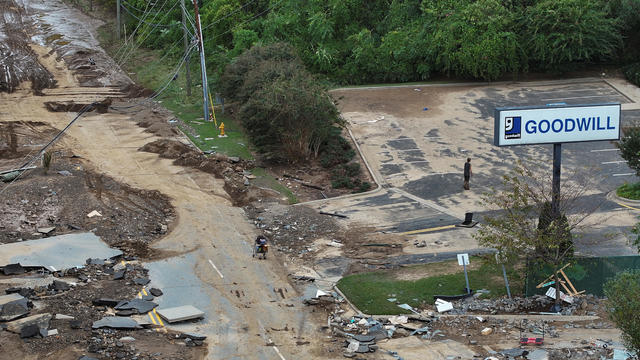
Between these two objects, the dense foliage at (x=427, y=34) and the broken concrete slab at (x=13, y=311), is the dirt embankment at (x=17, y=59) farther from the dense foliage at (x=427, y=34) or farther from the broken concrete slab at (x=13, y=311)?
the broken concrete slab at (x=13, y=311)

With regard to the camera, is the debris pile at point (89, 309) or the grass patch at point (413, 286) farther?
the grass patch at point (413, 286)

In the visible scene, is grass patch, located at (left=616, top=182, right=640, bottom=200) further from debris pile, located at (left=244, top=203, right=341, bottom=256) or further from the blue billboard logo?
debris pile, located at (left=244, top=203, right=341, bottom=256)

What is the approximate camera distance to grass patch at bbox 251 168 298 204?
113ft

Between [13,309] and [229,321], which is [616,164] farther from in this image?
[13,309]

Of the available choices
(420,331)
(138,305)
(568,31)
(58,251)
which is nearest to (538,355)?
(420,331)

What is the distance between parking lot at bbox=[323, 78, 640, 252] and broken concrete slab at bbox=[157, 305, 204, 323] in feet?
33.6

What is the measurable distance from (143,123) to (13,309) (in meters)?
24.1

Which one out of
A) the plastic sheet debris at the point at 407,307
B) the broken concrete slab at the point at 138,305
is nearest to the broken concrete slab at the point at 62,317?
the broken concrete slab at the point at 138,305

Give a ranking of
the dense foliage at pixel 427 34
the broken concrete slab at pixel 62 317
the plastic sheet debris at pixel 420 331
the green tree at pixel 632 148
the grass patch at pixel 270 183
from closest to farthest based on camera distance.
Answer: the broken concrete slab at pixel 62 317 < the plastic sheet debris at pixel 420 331 < the green tree at pixel 632 148 < the grass patch at pixel 270 183 < the dense foliage at pixel 427 34

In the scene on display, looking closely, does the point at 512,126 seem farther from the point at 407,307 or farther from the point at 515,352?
the point at 515,352

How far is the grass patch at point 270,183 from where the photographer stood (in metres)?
34.6

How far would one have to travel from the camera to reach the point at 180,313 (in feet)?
Answer: 75.2

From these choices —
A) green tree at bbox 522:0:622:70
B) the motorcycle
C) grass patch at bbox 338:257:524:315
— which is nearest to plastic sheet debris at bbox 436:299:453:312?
grass patch at bbox 338:257:524:315

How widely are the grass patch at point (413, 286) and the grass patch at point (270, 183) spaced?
862 cm
